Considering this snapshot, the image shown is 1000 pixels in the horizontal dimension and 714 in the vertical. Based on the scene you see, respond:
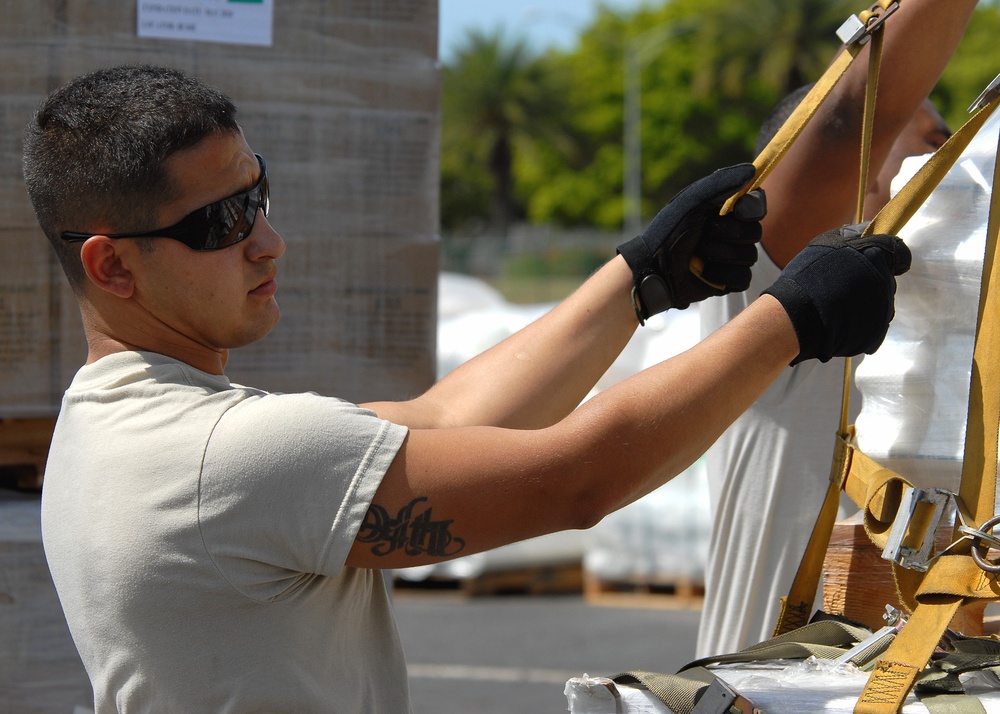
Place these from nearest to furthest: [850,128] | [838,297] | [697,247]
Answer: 1. [838,297]
2. [697,247]
3. [850,128]

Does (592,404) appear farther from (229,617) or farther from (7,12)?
(7,12)

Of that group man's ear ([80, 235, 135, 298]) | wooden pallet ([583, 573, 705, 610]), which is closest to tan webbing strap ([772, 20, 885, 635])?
man's ear ([80, 235, 135, 298])

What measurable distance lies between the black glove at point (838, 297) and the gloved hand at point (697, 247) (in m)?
0.42

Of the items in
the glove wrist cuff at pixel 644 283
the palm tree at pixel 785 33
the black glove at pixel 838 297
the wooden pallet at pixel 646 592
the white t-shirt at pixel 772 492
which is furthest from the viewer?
the palm tree at pixel 785 33

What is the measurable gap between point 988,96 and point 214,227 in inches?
46.2

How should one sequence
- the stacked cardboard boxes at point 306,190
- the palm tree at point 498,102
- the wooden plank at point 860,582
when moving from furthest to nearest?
the palm tree at point 498,102 < the stacked cardboard boxes at point 306,190 < the wooden plank at point 860,582

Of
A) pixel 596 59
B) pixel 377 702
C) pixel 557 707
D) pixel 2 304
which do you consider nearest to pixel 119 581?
pixel 377 702

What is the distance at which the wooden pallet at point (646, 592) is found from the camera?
7.28 meters

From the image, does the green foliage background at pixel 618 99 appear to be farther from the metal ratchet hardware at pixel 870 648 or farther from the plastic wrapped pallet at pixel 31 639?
the metal ratchet hardware at pixel 870 648

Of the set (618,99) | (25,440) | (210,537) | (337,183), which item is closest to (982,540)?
(210,537)

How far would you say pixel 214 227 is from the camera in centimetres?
162

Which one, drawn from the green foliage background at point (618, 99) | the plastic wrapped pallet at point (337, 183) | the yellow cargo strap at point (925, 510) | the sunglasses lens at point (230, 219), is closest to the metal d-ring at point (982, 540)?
the yellow cargo strap at point (925, 510)

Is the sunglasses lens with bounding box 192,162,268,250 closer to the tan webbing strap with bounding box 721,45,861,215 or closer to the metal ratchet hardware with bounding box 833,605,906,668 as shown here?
the tan webbing strap with bounding box 721,45,861,215

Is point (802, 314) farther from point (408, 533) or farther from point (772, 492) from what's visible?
point (772, 492)
